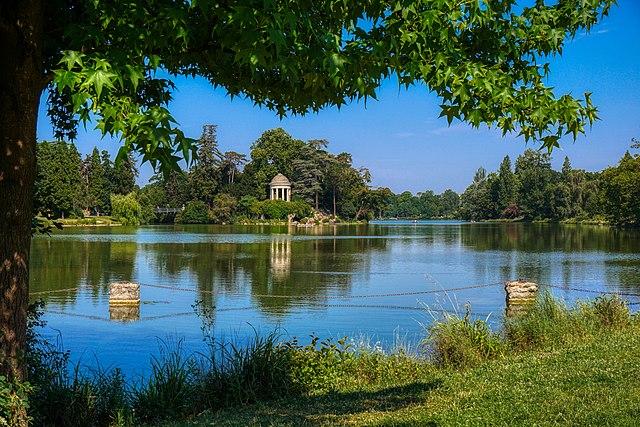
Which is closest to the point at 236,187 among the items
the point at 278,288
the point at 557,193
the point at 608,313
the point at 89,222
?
the point at 89,222

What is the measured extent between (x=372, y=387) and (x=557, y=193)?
362ft

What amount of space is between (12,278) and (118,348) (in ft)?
28.5

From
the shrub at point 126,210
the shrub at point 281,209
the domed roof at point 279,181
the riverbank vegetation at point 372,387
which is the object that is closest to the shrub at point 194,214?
the shrub at point 281,209

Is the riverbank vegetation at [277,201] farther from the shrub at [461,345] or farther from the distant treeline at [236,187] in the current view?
the shrub at [461,345]

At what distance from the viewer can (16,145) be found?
430 centimetres

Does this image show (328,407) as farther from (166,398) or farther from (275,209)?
(275,209)

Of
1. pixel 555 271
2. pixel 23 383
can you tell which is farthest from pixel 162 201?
pixel 23 383

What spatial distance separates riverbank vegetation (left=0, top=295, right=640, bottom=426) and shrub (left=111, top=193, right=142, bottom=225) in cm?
8053

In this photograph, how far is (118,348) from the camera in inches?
495

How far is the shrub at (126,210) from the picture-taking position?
86938 mm

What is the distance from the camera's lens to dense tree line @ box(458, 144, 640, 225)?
80125mm

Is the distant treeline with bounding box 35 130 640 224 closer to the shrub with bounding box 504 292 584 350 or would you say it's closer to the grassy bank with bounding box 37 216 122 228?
the grassy bank with bounding box 37 216 122 228

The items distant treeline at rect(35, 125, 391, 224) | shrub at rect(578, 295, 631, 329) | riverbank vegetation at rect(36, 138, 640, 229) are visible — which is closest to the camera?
shrub at rect(578, 295, 631, 329)

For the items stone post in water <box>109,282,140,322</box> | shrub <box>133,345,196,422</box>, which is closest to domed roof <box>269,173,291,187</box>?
stone post in water <box>109,282,140,322</box>
